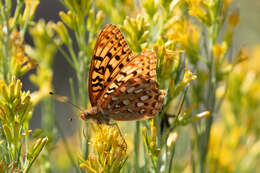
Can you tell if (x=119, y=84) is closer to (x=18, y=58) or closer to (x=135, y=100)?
(x=135, y=100)

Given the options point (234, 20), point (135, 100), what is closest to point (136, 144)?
point (135, 100)

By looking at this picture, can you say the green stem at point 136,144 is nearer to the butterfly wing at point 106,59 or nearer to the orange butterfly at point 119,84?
the orange butterfly at point 119,84

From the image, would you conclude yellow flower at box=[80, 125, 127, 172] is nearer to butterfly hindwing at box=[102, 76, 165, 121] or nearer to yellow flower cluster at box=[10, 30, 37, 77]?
butterfly hindwing at box=[102, 76, 165, 121]

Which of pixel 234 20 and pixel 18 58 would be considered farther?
pixel 234 20

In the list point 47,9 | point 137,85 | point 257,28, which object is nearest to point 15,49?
point 137,85

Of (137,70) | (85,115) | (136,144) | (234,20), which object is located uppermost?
(234,20)

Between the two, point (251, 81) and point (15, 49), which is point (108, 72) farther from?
point (251, 81)
